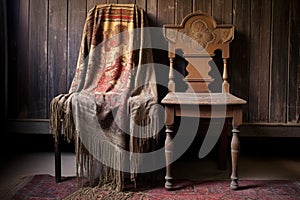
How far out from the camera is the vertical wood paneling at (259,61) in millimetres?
2141

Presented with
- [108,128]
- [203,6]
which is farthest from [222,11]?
[108,128]

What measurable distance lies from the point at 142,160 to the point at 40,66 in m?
1.03

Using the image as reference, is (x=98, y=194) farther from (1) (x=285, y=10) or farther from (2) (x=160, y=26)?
(1) (x=285, y=10)

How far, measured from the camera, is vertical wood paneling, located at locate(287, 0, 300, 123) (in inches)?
84.0

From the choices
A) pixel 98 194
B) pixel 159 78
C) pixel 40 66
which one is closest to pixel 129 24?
pixel 159 78

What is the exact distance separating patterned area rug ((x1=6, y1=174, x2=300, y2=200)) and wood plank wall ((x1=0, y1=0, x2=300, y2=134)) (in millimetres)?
569

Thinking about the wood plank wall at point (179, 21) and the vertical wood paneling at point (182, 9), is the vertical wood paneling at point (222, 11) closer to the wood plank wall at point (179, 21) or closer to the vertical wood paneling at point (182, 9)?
the wood plank wall at point (179, 21)

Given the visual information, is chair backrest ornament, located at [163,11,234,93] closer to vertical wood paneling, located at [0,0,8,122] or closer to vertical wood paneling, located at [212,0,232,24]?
vertical wood paneling, located at [212,0,232,24]

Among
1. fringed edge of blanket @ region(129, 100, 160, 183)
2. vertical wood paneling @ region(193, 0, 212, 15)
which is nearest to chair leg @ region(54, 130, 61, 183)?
fringed edge of blanket @ region(129, 100, 160, 183)

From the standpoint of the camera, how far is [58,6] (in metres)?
2.18

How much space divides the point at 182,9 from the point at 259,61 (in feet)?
1.99

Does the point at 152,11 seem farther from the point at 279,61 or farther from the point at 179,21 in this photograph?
the point at 279,61

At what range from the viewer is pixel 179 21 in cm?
218

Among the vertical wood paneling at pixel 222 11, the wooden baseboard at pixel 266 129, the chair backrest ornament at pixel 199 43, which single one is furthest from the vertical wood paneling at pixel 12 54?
the vertical wood paneling at pixel 222 11
